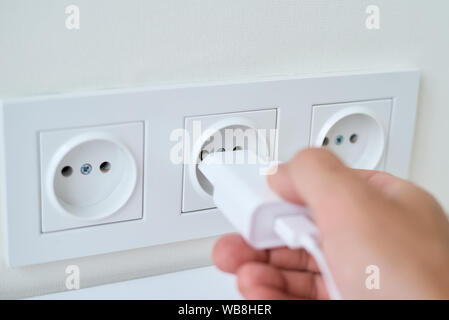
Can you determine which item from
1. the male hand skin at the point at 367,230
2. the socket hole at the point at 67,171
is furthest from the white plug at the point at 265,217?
the socket hole at the point at 67,171

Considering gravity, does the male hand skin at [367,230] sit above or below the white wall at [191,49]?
below

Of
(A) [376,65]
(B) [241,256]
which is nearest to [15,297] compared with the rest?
(B) [241,256]

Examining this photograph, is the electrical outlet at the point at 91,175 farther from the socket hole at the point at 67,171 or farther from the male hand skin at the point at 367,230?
the male hand skin at the point at 367,230

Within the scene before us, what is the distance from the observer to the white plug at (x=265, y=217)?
1.05ft

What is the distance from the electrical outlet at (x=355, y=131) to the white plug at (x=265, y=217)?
0.37 ft

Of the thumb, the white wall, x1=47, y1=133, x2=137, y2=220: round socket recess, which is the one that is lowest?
x1=47, y1=133, x2=137, y2=220: round socket recess

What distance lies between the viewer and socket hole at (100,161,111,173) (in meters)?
0.43

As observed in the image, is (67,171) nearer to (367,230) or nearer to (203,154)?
(203,154)

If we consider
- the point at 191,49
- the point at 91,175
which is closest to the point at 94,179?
the point at 91,175

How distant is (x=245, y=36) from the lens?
0.45 m

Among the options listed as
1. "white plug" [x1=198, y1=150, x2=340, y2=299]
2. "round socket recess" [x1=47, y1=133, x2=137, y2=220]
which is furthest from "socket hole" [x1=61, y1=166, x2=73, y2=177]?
"white plug" [x1=198, y1=150, x2=340, y2=299]

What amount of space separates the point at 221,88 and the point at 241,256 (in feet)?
0.39

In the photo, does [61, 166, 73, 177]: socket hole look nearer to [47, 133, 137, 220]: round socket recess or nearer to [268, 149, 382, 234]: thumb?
[47, 133, 137, 220]: round socket recess

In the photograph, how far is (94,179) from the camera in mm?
428
